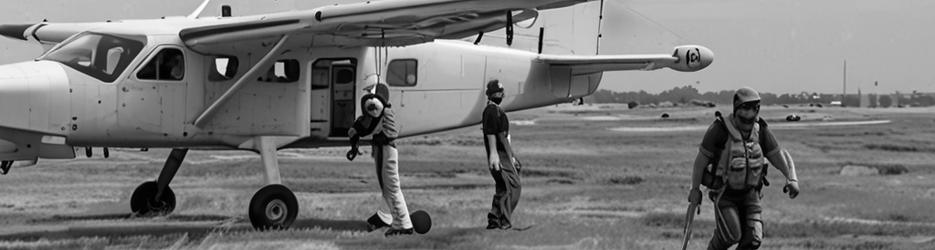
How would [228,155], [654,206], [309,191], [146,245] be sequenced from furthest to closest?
1. [228,155]
2. [309,191]
3. [654,206]
4. [146,245]

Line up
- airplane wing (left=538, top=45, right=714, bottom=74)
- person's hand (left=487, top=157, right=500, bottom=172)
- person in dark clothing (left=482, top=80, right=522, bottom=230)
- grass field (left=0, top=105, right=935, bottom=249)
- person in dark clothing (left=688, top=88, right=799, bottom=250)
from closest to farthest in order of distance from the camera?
1. person in dark clothing (left=688, top=88, right=799, bottom=250)
2. grass field (left=0, top=105, right=935, bottom=249)
3. person's hand (left=487, top=157, right=500, bottom=172)
4. person in dark clothing (left=482, top=80, right=522, bottom=230)
5. airplane wing (left=538, top=45, right=714, bottom=74)

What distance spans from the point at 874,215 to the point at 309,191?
923 centimetres

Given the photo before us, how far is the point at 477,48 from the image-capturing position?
64.0 ft

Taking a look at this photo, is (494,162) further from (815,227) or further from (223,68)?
(815,227)

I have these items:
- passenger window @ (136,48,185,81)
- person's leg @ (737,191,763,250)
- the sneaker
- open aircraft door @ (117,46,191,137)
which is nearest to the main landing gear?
open aircraft door @ (117,46,191,137)

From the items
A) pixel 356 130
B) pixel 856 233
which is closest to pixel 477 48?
pixel 356 130

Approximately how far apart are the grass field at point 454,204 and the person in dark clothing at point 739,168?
10.3 feet

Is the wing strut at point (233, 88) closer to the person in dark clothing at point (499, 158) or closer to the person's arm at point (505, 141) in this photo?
the person in dark clothing at point (499, 158)

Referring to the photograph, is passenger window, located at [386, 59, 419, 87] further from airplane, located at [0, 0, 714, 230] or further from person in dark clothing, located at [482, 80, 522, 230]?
person in dark clothing, located at [482, 80, 522, 230]

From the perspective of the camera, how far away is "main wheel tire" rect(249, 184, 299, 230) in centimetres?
1628

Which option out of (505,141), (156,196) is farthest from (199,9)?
(505,141)

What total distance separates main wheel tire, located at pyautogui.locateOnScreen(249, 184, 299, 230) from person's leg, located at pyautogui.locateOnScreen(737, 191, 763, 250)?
20.6 ft

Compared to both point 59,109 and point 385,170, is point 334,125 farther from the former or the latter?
point 59,109

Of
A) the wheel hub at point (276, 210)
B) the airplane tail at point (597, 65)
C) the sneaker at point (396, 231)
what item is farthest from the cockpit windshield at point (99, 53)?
the airplane tail at point (597, 65)
